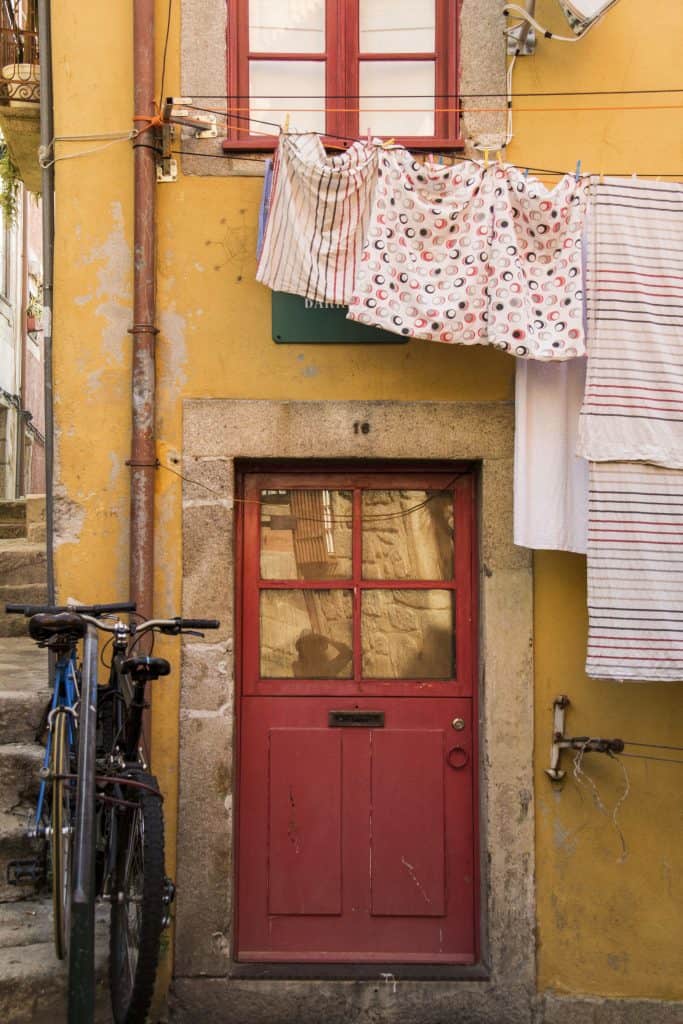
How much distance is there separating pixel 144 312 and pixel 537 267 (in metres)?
1.89

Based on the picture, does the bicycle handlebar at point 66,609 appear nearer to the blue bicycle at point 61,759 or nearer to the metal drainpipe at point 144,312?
the blue bicycle at point 61,759

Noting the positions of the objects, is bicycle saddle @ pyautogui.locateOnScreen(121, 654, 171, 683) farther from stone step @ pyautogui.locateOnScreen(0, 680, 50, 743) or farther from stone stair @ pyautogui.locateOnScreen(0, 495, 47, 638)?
stone stair @ pyautogui.locateOnScreen(0, 495, 47, 638)

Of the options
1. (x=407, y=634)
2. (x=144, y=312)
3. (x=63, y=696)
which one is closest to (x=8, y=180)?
(x=144, y=312)

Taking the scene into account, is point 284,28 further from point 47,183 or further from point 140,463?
point 140,463

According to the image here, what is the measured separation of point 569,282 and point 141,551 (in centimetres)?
236

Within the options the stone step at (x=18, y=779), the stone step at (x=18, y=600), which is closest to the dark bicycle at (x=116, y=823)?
the stone step at (x=18, y=779)

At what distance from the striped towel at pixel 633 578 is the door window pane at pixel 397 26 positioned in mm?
2423

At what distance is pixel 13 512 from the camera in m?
10.9

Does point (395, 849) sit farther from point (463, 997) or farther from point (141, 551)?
point (141, 551)

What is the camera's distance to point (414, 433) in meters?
5.30

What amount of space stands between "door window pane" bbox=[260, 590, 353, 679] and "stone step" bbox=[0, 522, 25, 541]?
5.62 m

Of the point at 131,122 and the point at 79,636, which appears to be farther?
the point at 131,122

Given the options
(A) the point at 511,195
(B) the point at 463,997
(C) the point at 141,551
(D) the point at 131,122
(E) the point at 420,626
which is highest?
(D) the point at 131,122

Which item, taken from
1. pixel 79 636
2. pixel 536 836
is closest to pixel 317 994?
pixel 536 836
